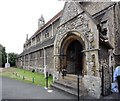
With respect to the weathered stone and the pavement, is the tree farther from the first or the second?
the weathered stone

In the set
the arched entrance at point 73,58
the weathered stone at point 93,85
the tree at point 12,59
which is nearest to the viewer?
the weathered stone at point 93,85

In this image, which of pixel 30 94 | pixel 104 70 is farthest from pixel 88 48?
pixel 30 94

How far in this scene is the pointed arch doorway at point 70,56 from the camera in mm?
11977

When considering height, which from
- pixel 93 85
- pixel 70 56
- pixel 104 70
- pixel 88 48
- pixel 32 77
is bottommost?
pixel 32 77

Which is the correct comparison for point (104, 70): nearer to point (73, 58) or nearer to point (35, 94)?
point (73, 58)

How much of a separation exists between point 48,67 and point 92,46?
40.6ft

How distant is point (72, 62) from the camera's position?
13.0 meters

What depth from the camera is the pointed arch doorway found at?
12.0 meters

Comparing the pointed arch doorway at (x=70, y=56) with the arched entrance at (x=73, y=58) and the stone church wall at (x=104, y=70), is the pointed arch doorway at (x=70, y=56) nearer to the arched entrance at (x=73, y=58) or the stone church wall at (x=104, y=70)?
the arched entrance at (x=73, y=58)

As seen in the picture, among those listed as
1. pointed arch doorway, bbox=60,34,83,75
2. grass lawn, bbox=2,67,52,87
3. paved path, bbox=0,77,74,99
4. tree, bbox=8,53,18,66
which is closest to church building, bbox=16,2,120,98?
pointed arch doorway, bbox=60,34,83,75

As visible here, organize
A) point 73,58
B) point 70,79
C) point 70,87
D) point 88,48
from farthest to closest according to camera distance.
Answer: point 73,58, point 70,79, point 70,87, point 88,48

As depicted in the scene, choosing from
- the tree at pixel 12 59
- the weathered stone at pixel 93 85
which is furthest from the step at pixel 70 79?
the tree at pixel 12 59

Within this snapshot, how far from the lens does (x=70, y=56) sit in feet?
42.4

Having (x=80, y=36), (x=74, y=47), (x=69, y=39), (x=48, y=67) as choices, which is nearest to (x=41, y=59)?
(x=48, y=67)
